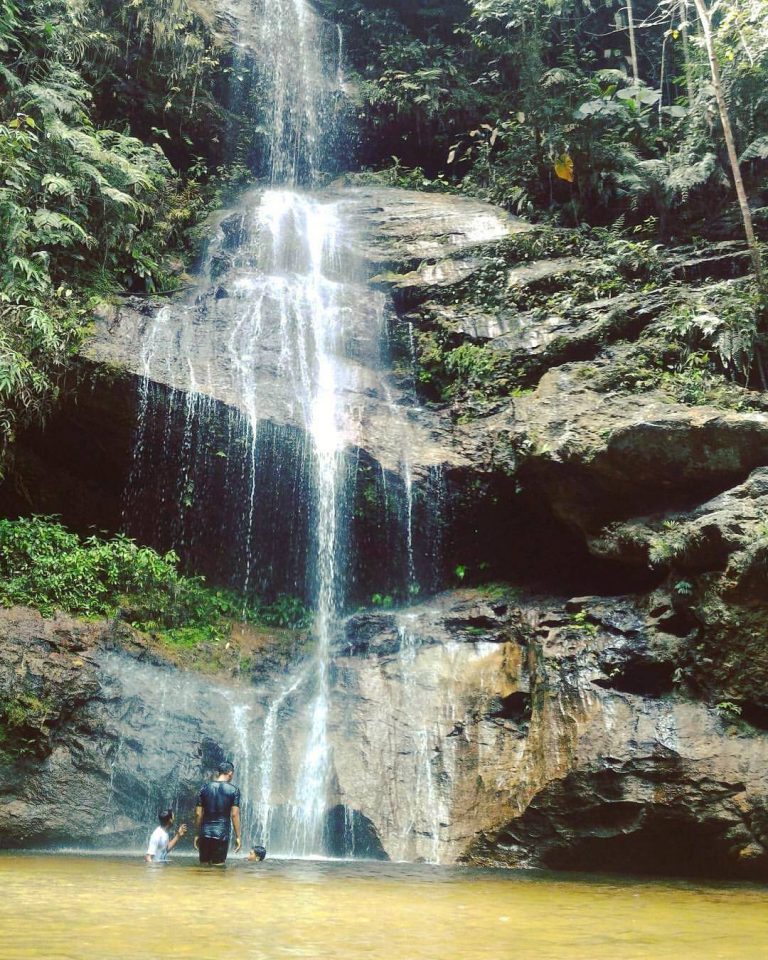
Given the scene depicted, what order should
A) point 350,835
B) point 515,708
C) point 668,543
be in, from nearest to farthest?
point 350,835 → point 668,543 → point 515,708

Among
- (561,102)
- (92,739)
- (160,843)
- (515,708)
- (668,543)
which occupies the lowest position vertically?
(160,843)

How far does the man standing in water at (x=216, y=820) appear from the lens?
675 cm

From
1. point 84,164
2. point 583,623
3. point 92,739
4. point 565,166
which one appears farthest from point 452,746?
point 565,166

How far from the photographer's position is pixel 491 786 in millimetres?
8227

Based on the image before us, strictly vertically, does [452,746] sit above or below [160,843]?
above

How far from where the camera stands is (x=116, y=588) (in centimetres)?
1052

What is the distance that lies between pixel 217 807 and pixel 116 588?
4.51m

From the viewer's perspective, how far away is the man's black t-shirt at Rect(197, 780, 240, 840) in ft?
22.2

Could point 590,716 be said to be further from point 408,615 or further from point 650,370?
point 650,370

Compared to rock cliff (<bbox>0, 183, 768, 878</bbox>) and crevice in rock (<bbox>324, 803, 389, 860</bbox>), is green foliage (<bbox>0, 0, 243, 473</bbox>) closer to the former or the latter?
rock cliff (<bbox>0, 183, 768, 878</bbox>)

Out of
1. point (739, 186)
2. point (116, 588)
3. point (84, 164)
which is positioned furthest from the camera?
point (84, 164)

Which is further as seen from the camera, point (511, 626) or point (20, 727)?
point (511, 626)

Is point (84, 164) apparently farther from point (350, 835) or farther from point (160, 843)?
point (350, 835)

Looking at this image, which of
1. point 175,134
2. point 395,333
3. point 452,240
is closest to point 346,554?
point 395,333
